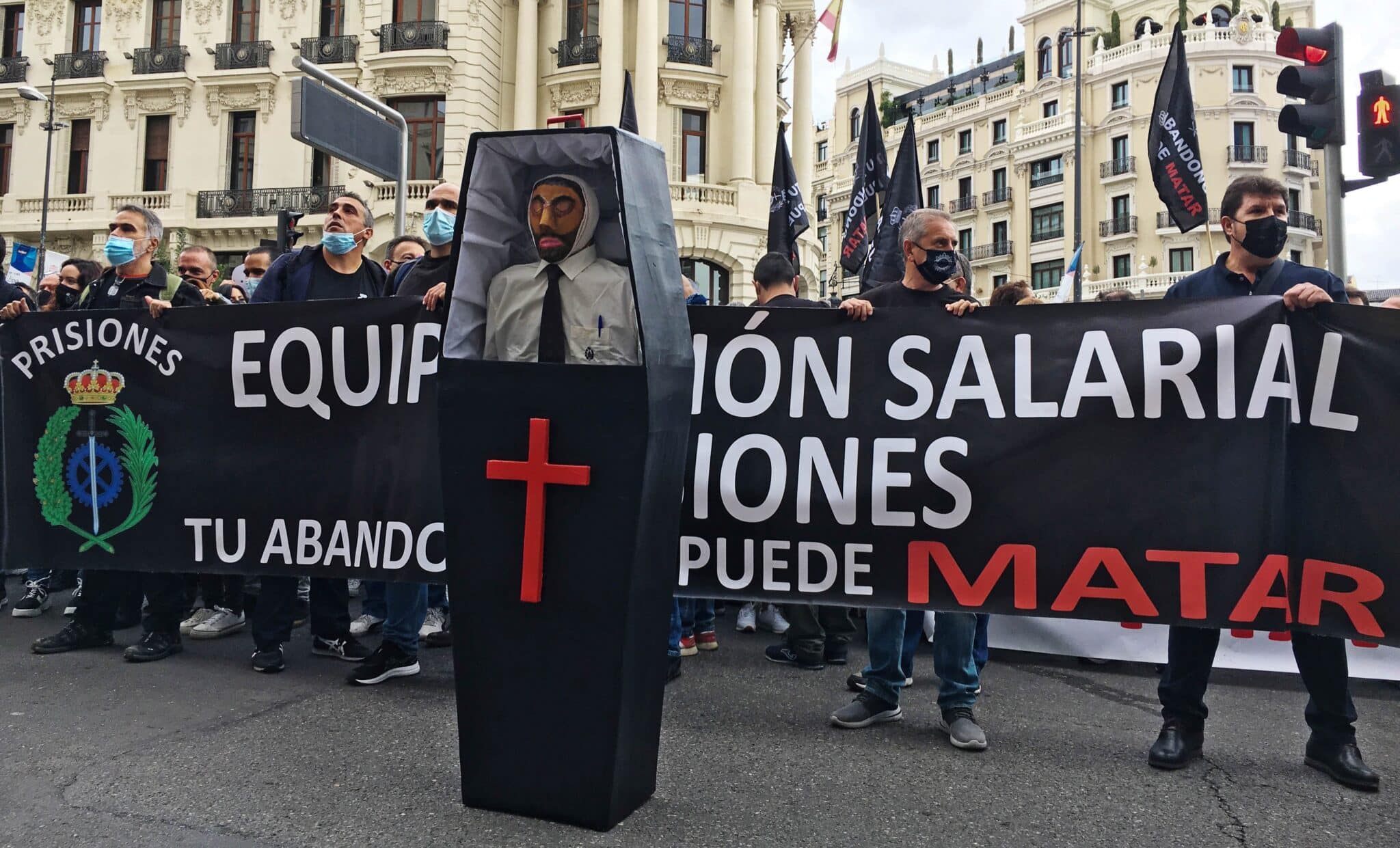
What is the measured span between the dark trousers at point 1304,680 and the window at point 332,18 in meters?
30.3

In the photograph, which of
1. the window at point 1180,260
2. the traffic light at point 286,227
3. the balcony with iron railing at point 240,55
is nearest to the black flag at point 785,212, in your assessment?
the traffic light at point 286,227

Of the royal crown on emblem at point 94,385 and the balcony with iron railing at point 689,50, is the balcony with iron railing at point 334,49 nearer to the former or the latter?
the balcony with iron railing at point 689,50

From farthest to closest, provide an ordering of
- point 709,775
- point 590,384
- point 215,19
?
point 215,19 < point 709,775 < point 590,384

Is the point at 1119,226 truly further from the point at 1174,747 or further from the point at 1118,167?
the point at 1174,747

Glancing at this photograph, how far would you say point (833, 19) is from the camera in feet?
91.5

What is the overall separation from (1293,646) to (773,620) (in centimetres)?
286

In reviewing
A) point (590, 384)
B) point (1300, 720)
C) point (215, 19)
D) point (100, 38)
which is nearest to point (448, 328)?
point (590, 384)

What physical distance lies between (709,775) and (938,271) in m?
2.16

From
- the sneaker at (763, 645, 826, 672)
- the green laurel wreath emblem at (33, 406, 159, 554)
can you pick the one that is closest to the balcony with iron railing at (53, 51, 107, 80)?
the green laurel wreath emblem at (33, 406, 159, 554)

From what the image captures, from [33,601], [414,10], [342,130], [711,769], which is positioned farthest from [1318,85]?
[414,10]

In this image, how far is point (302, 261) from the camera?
5.20m

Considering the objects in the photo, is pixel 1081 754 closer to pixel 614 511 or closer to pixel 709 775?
pixel 709 775

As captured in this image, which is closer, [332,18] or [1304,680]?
[1304,680]

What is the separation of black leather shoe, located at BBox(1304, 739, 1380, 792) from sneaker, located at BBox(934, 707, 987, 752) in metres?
1.09
